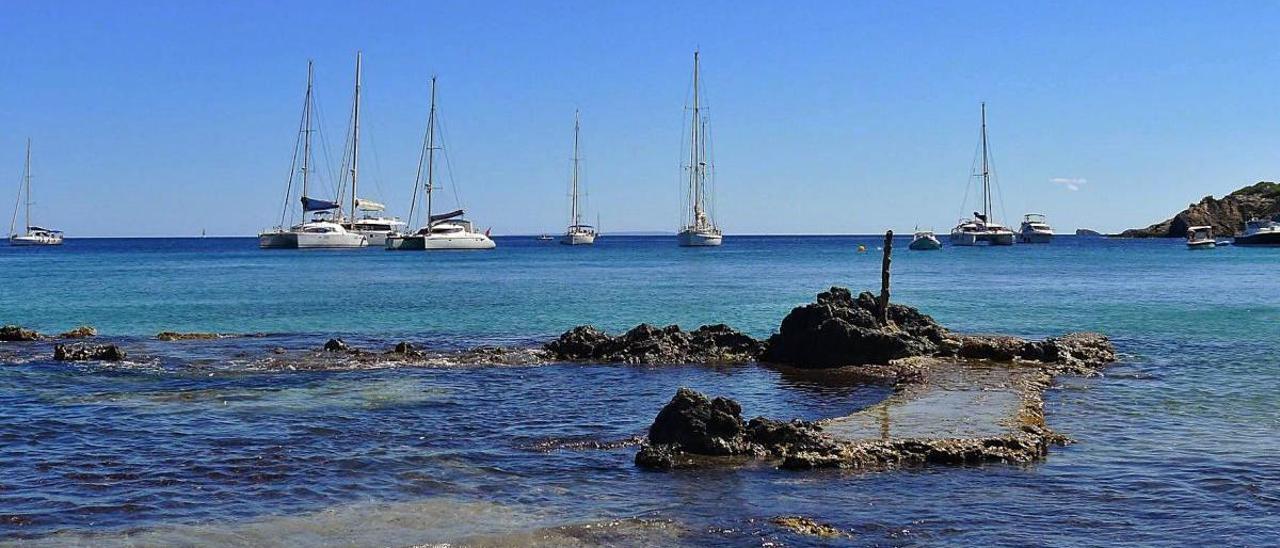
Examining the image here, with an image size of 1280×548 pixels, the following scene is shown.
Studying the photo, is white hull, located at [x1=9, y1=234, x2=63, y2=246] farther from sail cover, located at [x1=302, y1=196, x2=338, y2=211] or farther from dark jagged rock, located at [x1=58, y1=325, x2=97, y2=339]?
dark jagged rock, located at [x1=58, y1=325, x2=97, y2=339]

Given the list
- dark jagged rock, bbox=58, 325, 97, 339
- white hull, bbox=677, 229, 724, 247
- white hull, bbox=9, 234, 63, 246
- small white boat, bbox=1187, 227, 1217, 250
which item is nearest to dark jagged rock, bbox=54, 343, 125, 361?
dark jagged rock, bbox=58, 325, 97, 339

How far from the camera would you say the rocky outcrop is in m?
28.5

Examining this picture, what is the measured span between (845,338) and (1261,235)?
414 feet

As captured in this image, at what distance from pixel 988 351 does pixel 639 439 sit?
1274cm

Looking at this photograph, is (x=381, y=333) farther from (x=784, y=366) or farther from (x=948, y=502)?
(x=948, y=502)

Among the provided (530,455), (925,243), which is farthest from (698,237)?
(530,455)

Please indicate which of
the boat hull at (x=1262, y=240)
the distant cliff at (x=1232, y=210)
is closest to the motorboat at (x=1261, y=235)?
the boat hull at (x=1262, y=240)

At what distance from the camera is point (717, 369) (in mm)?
27188

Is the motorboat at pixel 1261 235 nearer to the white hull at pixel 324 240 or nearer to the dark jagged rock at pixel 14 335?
the white hull at pixel 324 240

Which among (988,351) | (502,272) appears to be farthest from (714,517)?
(502,272)

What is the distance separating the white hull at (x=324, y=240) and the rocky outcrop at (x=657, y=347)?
326 ft

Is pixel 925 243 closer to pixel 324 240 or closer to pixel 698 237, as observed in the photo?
pixel 698 237

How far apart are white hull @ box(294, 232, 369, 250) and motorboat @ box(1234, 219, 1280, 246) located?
105999 millimetres

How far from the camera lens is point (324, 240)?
124125mm
